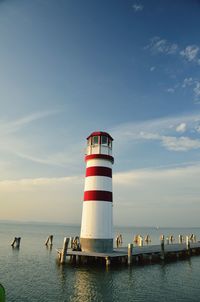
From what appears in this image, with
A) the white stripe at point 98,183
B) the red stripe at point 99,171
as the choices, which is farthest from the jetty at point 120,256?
the red stripe at point 99,171

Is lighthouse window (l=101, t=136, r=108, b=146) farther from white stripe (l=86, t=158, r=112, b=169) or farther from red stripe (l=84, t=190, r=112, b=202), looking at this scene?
red stripe (l=84, t=190, r=112, b=202)

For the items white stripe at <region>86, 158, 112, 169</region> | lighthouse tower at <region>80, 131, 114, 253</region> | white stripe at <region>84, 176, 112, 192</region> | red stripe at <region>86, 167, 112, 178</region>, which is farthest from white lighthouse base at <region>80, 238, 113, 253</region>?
white stripe at <region>86, 158, 112, 169</region>

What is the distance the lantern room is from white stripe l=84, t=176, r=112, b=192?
2629 millimetres

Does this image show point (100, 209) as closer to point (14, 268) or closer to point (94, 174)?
point (94, 174)

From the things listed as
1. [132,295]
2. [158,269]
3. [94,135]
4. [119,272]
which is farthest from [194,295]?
[94,135]

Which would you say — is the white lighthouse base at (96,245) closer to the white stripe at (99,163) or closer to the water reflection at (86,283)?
the water reflection at (86,283)

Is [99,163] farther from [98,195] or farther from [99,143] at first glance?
[98,195]

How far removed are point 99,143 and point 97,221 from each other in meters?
7.69

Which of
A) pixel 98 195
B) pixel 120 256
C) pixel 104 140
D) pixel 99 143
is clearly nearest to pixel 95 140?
pixel 99 143

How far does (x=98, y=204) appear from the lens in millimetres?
27344

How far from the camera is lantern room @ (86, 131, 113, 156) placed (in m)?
28.9

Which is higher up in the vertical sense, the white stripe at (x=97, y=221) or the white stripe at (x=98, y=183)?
the white stripe at (x=98, y=183)

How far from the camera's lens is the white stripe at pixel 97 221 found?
89.1 ft

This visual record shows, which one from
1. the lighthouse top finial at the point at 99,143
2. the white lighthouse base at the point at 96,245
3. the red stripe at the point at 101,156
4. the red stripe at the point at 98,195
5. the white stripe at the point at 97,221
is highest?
the lighthouse top finial at the point at 99,143
